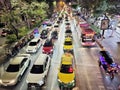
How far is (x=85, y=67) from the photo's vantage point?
2497cm

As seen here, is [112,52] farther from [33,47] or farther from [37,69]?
[37,69]

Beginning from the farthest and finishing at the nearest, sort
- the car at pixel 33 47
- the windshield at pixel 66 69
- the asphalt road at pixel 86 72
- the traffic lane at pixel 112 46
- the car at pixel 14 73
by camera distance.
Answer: the car at pixel 33 47 < the traffic lane at pixel 112 46 < the windshield at pixel 66 69 < the asphalt road at pixel 86 72 < the car at pixel 14 73

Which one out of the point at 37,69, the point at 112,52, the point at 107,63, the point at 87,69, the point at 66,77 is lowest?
the point at 112,52

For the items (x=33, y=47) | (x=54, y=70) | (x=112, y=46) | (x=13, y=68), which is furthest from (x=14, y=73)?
(x=112, y=46)

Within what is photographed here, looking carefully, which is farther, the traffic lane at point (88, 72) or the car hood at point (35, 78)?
the traffic lane at point (88, 72)

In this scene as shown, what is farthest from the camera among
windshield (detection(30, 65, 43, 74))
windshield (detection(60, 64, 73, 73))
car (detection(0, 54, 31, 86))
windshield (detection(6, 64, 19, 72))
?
windshield (detection(6, 64, 19, 72))

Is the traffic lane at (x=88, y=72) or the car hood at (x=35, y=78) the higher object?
the car hood at (x=35, y=78)

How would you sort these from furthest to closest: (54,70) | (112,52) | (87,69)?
1. (112,52)
2. (87,69)
3. (54,70)

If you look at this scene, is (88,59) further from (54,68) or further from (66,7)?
(66,7)

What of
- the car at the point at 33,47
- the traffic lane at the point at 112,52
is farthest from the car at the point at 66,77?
the car at the point at 33,47

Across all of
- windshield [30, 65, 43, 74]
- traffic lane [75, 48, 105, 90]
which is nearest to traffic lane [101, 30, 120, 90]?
traffic lane [75, 48, 105, 90]

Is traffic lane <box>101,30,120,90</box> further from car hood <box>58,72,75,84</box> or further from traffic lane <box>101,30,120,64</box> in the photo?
car hood <box>58,72,75,84</box>

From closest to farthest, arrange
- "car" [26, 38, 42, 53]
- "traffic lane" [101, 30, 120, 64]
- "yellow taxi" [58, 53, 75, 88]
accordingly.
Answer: "yellow taxi" [58, 53, 75, 88]
"traffic lane" [101, 30, 120, 64]
"car" [26, 38, 42, 53]

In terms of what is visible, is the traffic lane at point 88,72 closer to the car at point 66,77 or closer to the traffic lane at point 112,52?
the traffic lane at point 112,52
